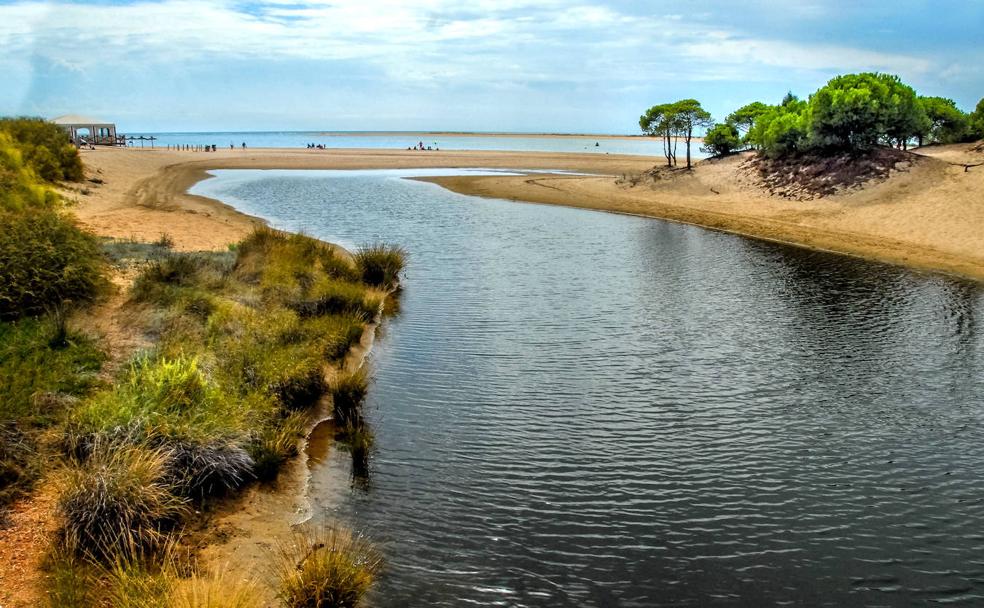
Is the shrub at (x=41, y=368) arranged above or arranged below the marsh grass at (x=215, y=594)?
above

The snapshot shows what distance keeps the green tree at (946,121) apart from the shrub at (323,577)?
185 ft

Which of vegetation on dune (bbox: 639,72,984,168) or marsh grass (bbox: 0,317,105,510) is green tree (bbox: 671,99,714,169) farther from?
marsh grass (bbox: 0,317,105,510)

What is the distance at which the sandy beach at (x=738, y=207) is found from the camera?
27.6m

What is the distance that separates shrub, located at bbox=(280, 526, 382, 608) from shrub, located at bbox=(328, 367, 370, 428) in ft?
13.7

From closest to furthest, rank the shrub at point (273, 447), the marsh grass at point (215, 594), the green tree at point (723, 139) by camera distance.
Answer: the marsh grass at point (215, 594), the shrub at point (273, 447), the green tree at point (723, 139)

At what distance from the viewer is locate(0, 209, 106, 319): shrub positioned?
12992 mm

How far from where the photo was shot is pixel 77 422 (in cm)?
916

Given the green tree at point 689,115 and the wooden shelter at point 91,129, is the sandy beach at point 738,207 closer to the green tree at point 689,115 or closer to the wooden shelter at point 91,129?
the green tree at point 689,115

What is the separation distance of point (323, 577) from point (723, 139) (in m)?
52.3

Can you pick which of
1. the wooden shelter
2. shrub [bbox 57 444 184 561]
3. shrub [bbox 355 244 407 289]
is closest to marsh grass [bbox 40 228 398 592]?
shrub [bbox 57 444 184 561]

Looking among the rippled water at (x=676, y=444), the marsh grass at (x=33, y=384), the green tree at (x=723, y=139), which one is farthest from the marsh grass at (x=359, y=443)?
the green tree at (x=723, y=139)

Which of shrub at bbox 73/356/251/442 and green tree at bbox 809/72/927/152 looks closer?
shrub at bbox 73/356/251/442

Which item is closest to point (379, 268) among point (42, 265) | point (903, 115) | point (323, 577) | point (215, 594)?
point (42, 265)

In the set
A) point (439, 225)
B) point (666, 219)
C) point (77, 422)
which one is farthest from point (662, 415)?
point (666, 219)
